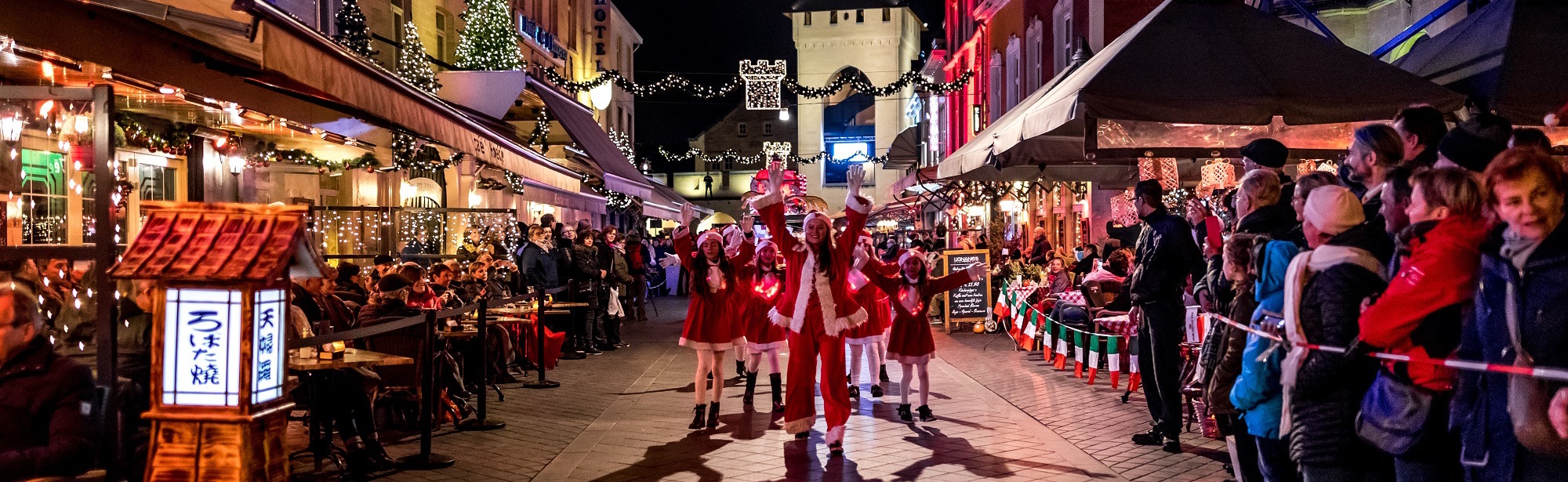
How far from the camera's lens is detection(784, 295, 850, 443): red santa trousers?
855 cm

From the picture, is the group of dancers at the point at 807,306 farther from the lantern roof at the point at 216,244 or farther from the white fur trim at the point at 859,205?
the lantern roof at the point at 216,244

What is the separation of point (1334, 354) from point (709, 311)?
6.25 meters

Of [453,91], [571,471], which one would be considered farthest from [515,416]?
[453,91]

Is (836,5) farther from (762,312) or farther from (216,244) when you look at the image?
(216,244)

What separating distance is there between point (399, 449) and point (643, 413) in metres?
2.51

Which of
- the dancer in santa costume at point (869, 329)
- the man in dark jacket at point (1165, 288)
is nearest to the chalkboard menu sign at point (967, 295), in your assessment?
the dancer in santa costume at point (869, 329)

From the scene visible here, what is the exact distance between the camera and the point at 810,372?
865 cm

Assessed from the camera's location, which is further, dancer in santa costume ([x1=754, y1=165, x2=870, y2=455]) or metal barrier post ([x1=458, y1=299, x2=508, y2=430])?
metal barrier post ([x1=458, y1=299, x2=508, y2=430])

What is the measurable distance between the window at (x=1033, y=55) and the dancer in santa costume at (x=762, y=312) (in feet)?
55.6

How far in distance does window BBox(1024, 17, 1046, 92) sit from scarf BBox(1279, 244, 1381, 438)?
2262 centimetres

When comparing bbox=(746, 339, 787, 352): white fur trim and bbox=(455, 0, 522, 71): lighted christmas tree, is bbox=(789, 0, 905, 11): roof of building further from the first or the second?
bbox=(746, 339, 787, 352): white fur trim

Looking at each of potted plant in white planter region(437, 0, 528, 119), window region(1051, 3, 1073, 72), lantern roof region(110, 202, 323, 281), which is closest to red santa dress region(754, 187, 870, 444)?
lantern roof region(110, 202, 323, 281)

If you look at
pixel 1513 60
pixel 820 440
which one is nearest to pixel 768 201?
pixel 820 440

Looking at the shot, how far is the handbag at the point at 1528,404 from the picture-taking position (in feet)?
11.2
